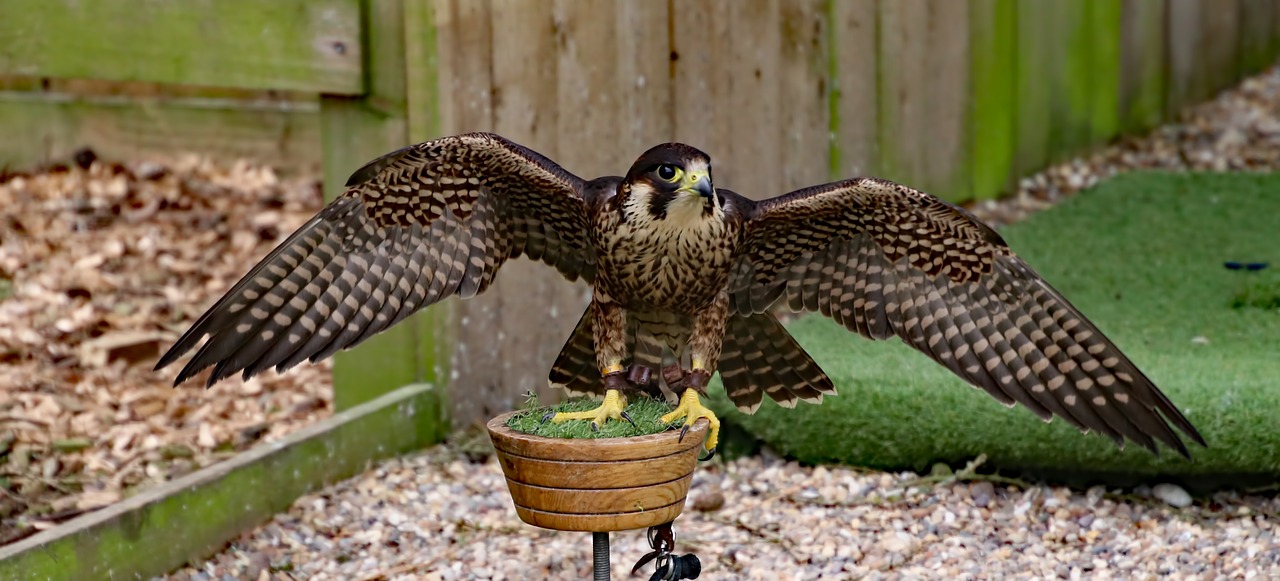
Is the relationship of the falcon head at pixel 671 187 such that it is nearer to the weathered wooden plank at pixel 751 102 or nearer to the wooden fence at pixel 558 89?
the wooden fence at pixel 558 89

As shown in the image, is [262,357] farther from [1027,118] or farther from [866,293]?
[1027,118]

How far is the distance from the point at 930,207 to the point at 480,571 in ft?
3.90

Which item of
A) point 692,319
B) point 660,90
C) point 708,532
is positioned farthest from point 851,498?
point 660,90

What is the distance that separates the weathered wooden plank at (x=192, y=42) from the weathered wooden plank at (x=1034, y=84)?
330cm

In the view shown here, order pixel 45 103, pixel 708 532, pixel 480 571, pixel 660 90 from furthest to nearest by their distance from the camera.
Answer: pixel 45 103 → pixel 660 90 → pixel 708 532 → pixel 480 571

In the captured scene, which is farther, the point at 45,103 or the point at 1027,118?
the point at 1027,118

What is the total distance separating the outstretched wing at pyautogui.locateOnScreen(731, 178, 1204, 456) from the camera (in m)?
2.43

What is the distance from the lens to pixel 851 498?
323 centimetres

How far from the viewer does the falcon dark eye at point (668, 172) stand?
2150 mm

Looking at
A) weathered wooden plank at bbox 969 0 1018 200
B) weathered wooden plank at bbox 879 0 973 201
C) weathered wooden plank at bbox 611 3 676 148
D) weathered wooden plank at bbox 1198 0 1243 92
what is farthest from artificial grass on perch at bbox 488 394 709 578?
weathered wooden plank at bbox 1198 0 1243 92

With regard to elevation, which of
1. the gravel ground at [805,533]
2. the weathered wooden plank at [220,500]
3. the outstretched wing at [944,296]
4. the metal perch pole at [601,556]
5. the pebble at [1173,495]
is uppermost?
the outstretched wing at [944,296]

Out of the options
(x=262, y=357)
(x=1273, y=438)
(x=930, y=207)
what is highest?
(x=930, y=207)

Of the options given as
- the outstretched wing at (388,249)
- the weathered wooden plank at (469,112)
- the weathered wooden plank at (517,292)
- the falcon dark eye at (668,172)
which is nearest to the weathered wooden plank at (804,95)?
the weathered wooden plank at (517,292)

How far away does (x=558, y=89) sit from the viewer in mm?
3600
